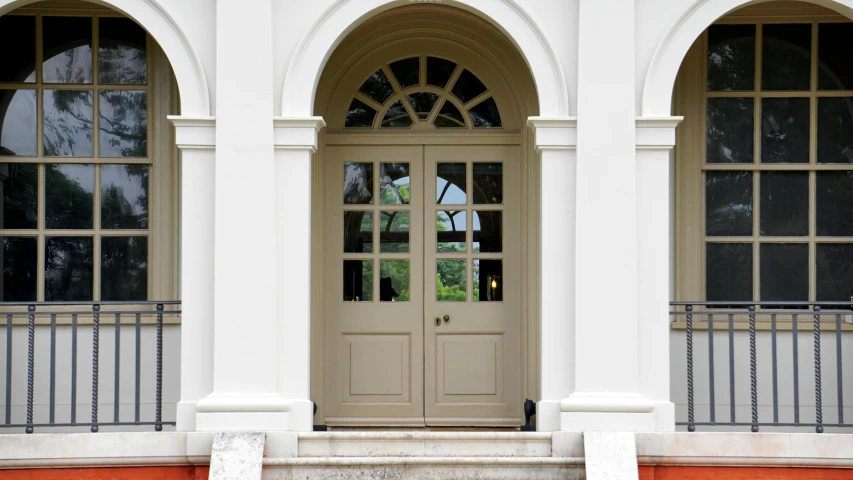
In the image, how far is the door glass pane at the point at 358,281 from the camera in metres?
7.54

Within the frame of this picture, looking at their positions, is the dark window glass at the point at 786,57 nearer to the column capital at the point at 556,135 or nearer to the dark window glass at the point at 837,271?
the dark window glass at the point at 837,271

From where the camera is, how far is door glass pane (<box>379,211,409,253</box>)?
24.8 feet

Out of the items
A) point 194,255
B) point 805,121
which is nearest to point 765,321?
point 805,121

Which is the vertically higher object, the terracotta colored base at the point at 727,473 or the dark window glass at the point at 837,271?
the dark window glass at the point at 837,271

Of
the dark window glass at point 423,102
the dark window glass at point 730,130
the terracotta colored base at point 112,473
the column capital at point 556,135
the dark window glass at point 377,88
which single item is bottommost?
the terracotta colored base at point 112,473

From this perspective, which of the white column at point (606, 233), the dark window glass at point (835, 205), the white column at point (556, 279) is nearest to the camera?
the white column at point (606, 233)

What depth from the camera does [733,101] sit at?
24.1ft

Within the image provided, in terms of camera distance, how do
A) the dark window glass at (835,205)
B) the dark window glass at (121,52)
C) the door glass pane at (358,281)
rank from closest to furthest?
1. the dark window glass at (835,205)
2. the dark window glass at (121,52)
3. the door glass pane at (358,281)

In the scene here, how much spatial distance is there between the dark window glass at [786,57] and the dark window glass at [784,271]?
1.29 m

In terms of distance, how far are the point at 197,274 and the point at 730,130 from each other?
428 cm

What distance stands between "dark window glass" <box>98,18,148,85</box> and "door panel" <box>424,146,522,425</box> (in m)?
2.41

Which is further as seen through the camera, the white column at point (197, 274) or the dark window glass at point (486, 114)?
the dark window glass at point (486, 114)

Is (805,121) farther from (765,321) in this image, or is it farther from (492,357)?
(492,357)

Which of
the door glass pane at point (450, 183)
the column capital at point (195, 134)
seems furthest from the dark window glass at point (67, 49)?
the door glass pane at point (450, 183)
